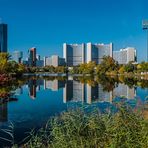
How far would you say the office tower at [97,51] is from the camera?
188863 millimetres

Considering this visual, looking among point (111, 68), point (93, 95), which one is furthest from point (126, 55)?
point (93, 95)

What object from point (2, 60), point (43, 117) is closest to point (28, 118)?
point (43, 117)

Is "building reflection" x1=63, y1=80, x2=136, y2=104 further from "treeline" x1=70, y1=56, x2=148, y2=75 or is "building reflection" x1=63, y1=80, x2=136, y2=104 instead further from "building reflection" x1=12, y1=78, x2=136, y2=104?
"treeline" x1=70, y1=56, x2=148, y2=75

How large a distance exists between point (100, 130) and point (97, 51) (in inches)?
7388

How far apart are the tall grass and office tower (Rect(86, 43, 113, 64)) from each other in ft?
595

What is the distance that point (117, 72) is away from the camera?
10844 centimetres

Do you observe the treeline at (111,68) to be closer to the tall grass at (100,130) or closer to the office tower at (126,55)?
the office tower at (126,55)

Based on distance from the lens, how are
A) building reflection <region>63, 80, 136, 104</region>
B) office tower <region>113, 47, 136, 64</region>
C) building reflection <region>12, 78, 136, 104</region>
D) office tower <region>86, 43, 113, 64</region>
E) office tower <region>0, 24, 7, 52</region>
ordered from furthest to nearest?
office tower <region>86, 43, 113, 64</region> < office tower <region>113, 47, 136, 64</region> < office tower <region>0, 24, 7, 52</region> < building reflection <region>12, 78, 136, 104</region> < building reflection <region>63, 80, 136, 104</region>

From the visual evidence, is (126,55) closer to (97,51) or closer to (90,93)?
(97,51)

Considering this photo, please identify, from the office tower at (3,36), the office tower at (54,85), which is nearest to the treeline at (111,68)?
the office tower at (54,85)

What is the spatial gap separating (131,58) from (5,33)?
6410cm

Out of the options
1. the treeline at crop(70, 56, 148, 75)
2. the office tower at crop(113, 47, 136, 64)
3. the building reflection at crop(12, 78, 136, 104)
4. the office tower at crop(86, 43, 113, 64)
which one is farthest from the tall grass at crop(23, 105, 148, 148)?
the office tower at crop(86, 43, 113, 64)

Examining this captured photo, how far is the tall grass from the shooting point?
593cm

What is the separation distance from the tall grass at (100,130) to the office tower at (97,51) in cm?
18124
